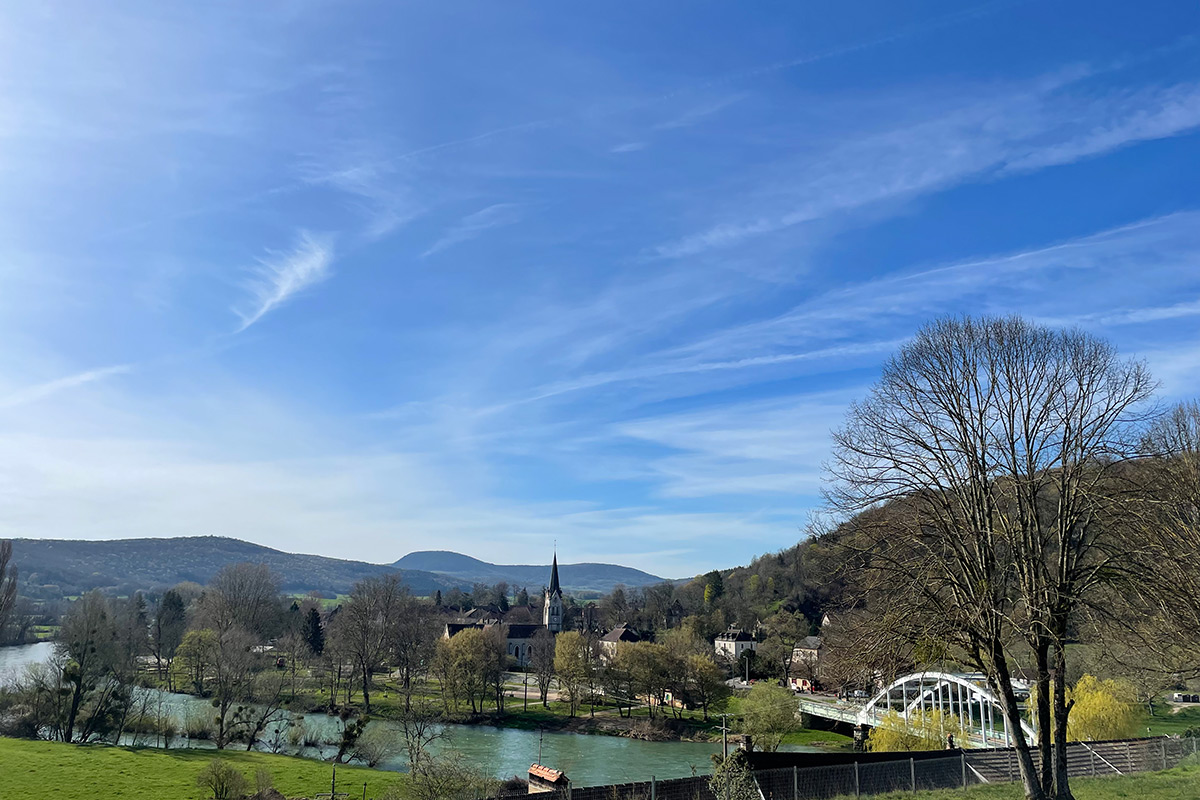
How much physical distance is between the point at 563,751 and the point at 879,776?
35.9m

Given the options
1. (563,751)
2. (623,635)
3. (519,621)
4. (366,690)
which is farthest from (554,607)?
(563,751)

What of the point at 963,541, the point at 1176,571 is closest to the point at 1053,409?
Answer: the point at 963,541

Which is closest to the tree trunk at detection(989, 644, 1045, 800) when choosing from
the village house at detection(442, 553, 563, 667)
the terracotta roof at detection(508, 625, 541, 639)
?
the village house at detection(442, 553, 563, 667)

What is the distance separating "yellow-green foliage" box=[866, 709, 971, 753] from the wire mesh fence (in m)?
11.3

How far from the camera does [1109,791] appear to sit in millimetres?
18562

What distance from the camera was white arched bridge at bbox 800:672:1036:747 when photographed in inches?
1695

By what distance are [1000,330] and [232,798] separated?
2997 centimetres

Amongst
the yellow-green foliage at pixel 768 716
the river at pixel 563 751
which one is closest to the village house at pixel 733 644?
the river at pixel 563 751

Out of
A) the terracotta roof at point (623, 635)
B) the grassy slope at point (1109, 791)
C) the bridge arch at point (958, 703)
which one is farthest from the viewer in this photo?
the terracotta roof at point (623, 635)

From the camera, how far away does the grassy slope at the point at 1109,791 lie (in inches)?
694

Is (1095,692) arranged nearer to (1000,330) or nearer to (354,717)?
(1000,330)

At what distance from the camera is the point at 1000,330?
15.9 m

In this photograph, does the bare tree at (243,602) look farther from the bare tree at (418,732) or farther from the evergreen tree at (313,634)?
the bare tree at (418,732)

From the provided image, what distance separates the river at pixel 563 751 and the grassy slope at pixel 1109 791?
20.1 meters
